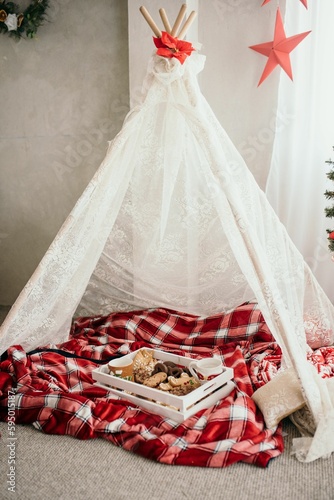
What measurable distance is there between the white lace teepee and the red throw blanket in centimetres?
11

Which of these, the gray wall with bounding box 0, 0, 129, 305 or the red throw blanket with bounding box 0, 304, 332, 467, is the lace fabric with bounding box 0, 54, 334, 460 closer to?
the red throw blanket with bounding box 0, 304, 332, 467

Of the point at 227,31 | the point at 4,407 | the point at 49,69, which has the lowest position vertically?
the point at 4,407

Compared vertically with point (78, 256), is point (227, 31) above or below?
above

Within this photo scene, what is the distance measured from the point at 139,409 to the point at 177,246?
99cm

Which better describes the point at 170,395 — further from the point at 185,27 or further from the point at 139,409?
the point at 185,27

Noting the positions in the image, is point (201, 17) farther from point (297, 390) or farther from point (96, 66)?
point (297, 390)

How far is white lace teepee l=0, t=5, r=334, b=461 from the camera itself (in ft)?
6.52

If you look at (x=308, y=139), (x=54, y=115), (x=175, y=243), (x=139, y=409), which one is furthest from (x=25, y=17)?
(x=139, y=409)

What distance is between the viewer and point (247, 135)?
3.06 meters

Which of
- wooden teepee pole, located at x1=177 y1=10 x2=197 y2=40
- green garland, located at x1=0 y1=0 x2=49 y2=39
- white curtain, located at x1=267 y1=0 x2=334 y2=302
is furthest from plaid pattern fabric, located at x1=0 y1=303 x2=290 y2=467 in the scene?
green garland, located at x1=0 y1=0 x2=49 y2=39

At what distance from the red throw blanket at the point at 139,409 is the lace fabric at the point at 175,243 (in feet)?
0.36

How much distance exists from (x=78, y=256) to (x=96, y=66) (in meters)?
1.75

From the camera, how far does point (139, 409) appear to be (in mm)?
1997

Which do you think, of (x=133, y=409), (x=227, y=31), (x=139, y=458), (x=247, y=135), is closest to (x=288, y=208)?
(x=247, y=135)
